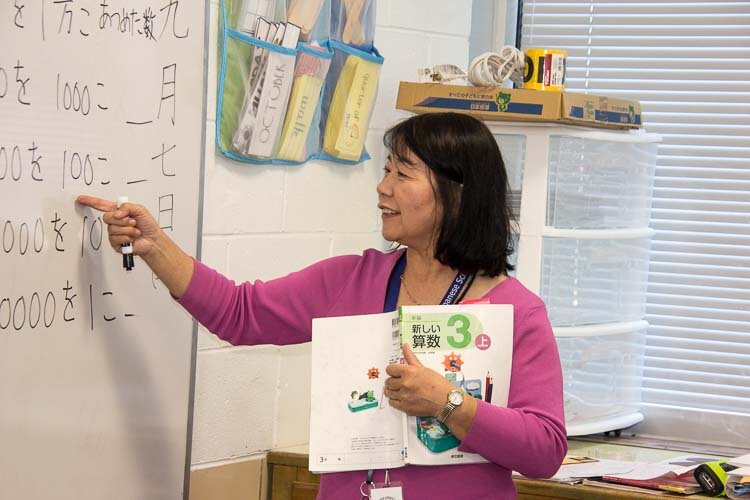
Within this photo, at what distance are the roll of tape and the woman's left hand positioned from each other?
110cm

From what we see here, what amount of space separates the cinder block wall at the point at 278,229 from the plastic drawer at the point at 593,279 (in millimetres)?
444

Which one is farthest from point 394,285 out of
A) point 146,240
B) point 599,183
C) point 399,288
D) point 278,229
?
point 599,183

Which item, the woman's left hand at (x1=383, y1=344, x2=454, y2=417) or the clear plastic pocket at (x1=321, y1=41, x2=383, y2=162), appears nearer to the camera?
the woman's left hand at (x1=383, y1=344, x2=454, y2=417)

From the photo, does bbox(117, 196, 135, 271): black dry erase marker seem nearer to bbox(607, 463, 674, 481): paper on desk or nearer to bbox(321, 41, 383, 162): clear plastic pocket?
bbox(321, 41, 383, 162): clear plastic pocket

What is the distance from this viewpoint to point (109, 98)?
5.91 feet

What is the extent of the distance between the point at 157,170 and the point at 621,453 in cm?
137

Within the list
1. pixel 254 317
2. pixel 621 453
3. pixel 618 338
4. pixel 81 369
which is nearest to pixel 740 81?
pixel 618 338

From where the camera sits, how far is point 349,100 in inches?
98.7

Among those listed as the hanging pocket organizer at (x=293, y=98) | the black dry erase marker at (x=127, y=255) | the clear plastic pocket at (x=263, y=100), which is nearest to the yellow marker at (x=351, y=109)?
the hanging pocket organizer at (x=293, y=98)

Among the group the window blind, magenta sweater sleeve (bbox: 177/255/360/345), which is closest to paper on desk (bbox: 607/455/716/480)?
the window blind

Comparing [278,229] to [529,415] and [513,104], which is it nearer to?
[513,104]

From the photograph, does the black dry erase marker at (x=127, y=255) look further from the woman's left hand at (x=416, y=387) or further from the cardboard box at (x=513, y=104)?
the cardboard box at (x=513, y=104)

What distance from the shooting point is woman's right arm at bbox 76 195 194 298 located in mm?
1678

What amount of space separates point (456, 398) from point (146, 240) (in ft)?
1.81
